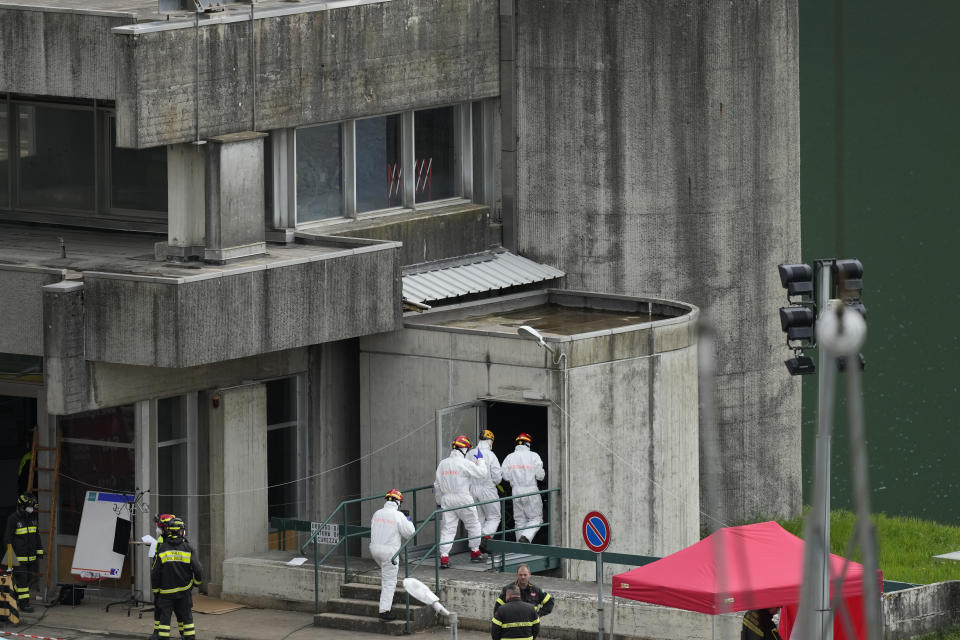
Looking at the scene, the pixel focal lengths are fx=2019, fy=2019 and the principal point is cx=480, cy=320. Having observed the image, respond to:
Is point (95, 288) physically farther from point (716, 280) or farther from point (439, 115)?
point (716, 280)

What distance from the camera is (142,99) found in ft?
70.2

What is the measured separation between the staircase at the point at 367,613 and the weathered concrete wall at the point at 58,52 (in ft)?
19.7

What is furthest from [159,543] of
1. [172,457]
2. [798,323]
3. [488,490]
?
[798,323]

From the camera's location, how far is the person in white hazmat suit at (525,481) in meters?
22.4

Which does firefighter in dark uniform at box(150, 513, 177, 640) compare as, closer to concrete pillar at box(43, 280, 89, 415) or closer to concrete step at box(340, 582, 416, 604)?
concrete pillar at box(43, 280, 89, 415)

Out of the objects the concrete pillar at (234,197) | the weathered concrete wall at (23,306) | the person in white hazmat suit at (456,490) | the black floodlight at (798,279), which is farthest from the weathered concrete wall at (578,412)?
the black floodlight at (798,279)

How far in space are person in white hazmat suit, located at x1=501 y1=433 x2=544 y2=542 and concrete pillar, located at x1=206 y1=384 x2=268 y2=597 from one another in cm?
303

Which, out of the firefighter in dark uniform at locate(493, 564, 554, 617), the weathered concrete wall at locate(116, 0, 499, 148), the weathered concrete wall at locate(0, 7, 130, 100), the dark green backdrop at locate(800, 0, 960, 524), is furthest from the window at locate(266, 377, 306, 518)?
the dark green backdrop at locate(800, 0, 960, 524)

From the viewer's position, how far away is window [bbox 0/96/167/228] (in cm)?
2508

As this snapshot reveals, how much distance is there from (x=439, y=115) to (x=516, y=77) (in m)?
1.15

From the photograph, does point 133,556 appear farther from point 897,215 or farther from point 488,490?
point 897,215

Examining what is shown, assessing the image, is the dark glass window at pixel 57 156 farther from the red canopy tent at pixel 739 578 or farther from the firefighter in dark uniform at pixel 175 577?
the red canopy tent at pixel 739 578

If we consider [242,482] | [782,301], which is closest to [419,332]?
[242,482]

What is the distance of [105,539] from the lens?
74.4ft
